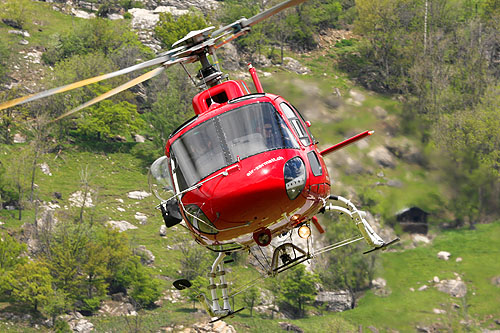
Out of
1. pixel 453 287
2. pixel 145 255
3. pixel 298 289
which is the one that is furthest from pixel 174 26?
pixel 453 287

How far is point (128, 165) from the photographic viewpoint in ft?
263

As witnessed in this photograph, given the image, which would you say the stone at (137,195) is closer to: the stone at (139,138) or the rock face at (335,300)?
the stone at (139,138)

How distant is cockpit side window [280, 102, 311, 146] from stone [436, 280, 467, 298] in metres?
48.7

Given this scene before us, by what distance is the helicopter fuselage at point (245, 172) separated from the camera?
21.1 m

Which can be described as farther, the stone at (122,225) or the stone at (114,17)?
the stone at (114,17)

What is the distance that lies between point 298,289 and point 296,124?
45.5 m

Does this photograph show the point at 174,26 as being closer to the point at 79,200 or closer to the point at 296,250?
the point at 79,200

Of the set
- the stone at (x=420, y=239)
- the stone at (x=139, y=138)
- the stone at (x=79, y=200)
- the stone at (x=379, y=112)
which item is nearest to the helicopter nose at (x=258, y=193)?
the stone at (x=79, y=200)

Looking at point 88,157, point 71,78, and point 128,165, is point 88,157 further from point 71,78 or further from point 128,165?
point 71,78

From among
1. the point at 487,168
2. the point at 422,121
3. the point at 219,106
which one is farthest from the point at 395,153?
the point at 219,106

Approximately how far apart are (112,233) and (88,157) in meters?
17.7

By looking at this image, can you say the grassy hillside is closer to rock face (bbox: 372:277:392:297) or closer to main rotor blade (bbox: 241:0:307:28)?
rock face (bbox: 372:277:392:297)

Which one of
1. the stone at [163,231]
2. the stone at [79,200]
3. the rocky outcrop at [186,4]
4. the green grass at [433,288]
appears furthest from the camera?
the rocky outcrop at [186,4]

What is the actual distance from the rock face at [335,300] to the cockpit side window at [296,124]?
4696cm
